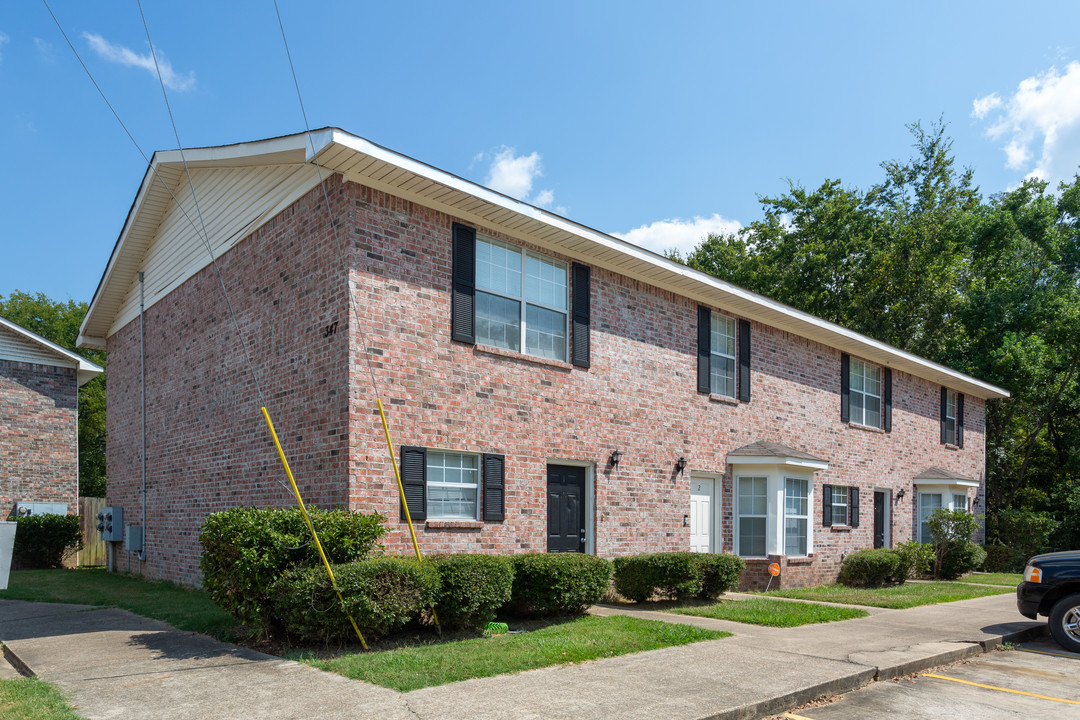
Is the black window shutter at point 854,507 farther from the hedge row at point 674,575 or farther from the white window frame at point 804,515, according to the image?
the hedge row at point 674,575

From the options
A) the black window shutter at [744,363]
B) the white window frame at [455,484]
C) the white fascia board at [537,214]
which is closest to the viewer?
Result: the white fascia board at [537,214]

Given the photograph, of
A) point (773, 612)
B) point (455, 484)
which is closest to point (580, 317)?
point (455, 484)

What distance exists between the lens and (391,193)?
1082 centimetres

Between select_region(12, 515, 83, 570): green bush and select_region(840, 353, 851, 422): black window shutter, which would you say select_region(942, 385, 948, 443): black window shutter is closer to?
select_region(840, 353, 851, 422): black window shutter

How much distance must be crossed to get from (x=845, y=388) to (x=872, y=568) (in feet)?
14.9

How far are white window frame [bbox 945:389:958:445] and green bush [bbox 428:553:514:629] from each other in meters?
19.0

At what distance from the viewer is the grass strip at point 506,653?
7324 millimetres

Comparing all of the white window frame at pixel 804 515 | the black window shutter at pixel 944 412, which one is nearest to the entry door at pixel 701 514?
the white window frame at pixel 804 515

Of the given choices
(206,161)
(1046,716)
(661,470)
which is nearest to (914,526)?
(661,470)

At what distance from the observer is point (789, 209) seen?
35.1 metres

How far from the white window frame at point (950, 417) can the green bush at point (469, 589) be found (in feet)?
62.2

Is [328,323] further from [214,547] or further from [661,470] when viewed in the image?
[661,470]

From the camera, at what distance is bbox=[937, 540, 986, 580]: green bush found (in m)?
19.5

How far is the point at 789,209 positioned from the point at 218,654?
3175cm
